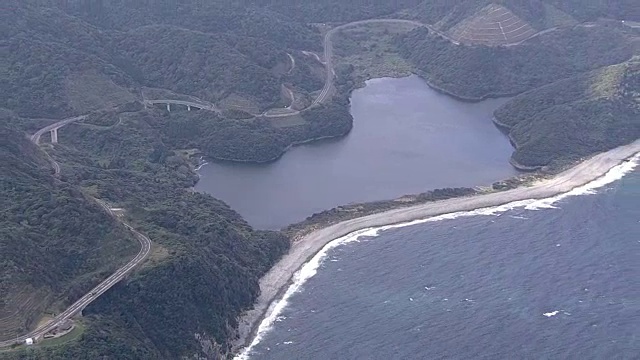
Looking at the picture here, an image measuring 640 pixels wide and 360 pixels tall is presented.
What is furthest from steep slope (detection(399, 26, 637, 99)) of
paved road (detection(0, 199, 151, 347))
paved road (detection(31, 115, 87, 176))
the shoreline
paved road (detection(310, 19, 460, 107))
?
paved road (detection(0, 199, 151, 347))

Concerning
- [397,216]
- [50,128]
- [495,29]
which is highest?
[495,29]

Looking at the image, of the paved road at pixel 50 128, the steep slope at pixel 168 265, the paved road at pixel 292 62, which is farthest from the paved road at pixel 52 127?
the paved road at pixel 292 62

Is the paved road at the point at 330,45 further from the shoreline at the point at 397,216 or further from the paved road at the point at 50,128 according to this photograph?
the shoreline at the point at 397,216

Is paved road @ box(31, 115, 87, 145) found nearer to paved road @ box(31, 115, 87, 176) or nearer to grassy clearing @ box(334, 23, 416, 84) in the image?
paved road @ box(31, 115, 87, 176)

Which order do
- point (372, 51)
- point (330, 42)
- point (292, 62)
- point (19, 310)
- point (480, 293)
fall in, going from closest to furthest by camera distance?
point (19, 310)
point (480, 293)
point (292, 62)
point (372, 51)
point (330, 42)

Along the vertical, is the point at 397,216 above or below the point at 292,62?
below

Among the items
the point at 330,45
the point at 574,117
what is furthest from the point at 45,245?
the point at 330,45

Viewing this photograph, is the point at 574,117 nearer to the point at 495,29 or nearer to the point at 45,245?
the point at 495,29

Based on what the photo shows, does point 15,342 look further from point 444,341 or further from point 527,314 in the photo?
point 527,314
